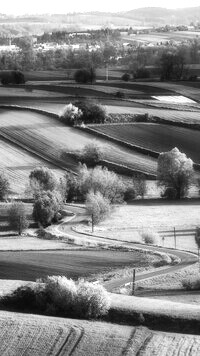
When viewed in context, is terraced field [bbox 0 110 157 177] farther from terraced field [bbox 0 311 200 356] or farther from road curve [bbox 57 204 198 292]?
terraced field [bbox 0 311 200 356]

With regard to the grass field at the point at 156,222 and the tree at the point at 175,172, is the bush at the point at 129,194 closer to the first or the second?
the grass field at the point at 156,222

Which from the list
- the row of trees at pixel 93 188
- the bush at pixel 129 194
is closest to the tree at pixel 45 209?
the row of trees at pixel 93 188

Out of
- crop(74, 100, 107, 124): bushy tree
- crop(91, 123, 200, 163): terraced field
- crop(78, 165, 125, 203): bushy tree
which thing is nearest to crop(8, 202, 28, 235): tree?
crop(78, 165, 125, 203): bushy tree

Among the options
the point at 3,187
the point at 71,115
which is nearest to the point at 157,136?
the point at 71,115

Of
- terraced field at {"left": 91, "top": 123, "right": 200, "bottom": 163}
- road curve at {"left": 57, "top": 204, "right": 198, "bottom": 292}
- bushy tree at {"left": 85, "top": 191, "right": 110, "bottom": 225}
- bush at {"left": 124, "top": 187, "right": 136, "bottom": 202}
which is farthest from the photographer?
terraced field at {"left": 91, "top": 123, "right": 200, "bottom": 163}

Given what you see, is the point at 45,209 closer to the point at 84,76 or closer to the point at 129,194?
the point at 129,194

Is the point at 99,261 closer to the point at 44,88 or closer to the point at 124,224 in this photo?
the point at 124,224
